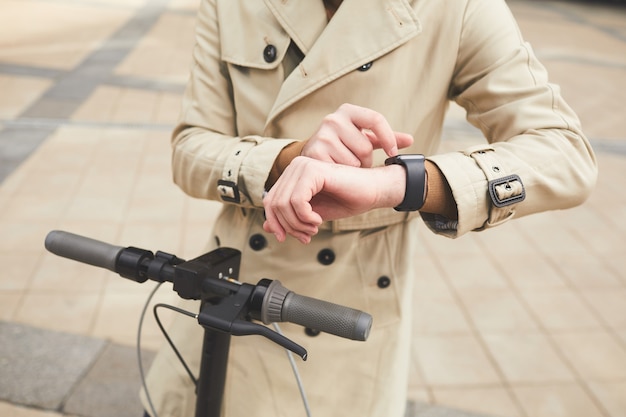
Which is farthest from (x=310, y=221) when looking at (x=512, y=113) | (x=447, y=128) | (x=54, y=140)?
(x=447, y=128)

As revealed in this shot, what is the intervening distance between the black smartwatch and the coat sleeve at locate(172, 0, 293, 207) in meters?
0.25

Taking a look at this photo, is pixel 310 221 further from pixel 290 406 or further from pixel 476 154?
pixel 290 406

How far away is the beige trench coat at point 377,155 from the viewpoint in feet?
3.86

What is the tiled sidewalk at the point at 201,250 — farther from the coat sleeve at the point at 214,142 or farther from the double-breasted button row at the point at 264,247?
the coat sleeve at the point at 214,142

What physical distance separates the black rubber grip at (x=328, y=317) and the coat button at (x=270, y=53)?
57 centimetres

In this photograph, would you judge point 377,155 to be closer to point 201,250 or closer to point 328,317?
point 328,317

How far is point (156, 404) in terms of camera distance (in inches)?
56.6

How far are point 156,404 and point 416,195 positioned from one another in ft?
2.73

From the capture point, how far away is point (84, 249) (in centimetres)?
111

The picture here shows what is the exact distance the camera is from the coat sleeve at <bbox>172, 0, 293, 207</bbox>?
1.19 meters

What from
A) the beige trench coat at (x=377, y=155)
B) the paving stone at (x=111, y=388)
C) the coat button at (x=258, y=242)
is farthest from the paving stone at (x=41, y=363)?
the coat button at (x=258, y=242)

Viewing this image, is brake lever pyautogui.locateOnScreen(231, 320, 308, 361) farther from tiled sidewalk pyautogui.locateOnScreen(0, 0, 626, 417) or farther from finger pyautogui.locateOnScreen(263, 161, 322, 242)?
tiled sidewalk pyautogui.locateOnScreen(0, 0, 626, 417)

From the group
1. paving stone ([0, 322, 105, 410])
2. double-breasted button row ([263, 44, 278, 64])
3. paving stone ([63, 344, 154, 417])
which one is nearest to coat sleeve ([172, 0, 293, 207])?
double-breasted button row ([263, 44, 278, 64])

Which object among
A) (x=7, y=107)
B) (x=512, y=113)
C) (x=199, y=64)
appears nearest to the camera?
(x=512, y=113)
